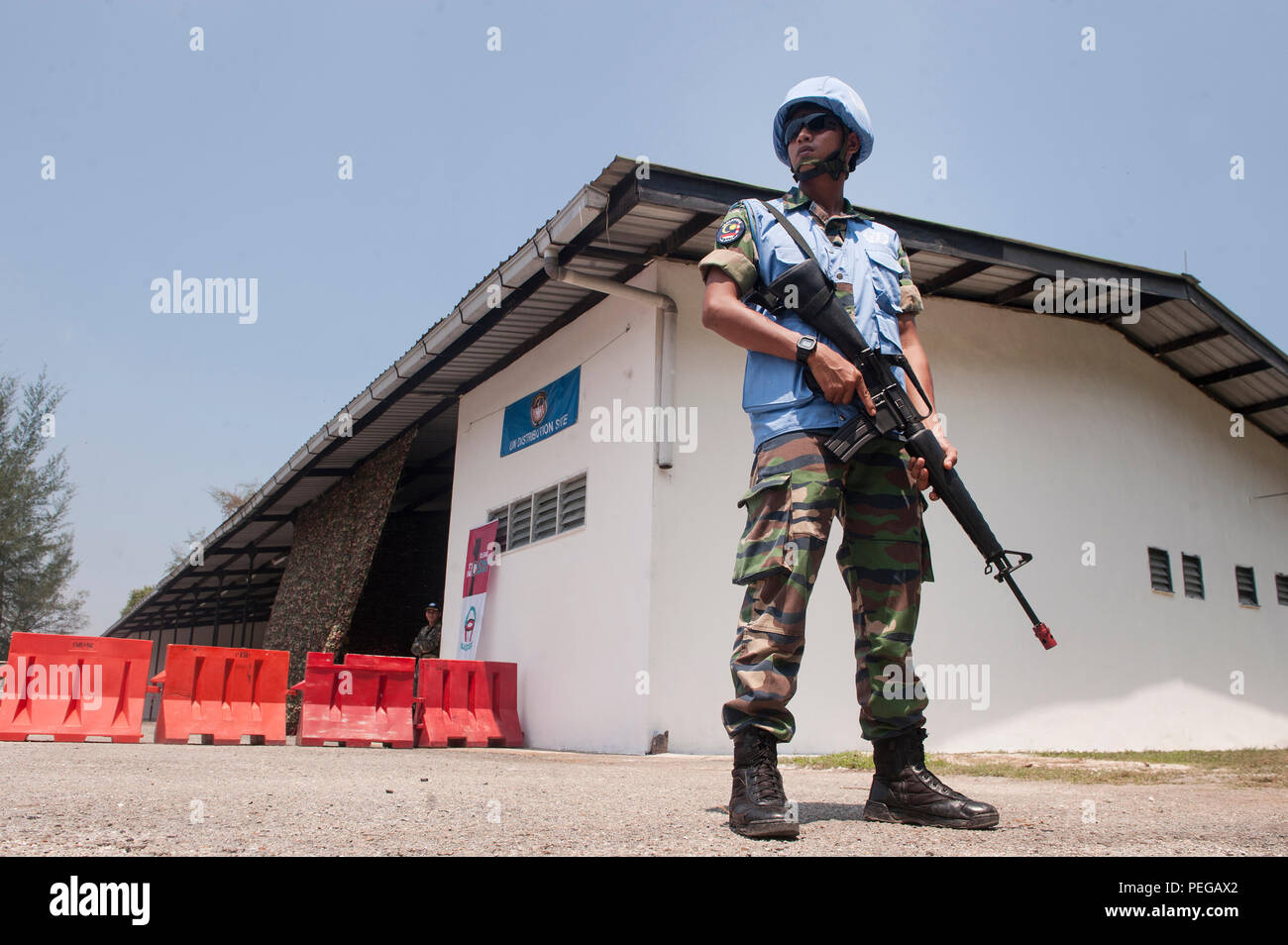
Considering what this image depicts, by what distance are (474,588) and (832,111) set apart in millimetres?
8912

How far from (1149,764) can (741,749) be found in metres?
5.30

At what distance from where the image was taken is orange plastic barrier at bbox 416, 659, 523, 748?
901 cm

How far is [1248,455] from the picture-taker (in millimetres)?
12922

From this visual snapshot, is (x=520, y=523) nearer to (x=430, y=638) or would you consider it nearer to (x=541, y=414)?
(x=541, y=414)

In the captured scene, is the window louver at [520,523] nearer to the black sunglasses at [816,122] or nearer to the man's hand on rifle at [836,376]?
the black sunglasses at [816,122]

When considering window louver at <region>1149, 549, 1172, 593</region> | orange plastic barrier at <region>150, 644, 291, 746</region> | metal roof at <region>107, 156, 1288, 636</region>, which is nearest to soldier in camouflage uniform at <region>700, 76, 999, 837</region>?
metal roof at <region>107, 156, 1288, 636</region>

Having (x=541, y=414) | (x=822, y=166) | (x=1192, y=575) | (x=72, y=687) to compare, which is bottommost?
(x=72, y=687)

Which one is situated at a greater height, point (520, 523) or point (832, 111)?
point (832, 111)

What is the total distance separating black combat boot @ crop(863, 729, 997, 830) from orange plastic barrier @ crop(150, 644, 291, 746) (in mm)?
6633

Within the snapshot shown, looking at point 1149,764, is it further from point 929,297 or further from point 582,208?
point 582,208

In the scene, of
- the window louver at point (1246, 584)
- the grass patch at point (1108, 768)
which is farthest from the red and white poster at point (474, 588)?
the window louver at point (1246, 584)

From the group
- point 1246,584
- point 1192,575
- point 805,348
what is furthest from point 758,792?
point 1246,584

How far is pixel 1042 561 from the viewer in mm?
9641
